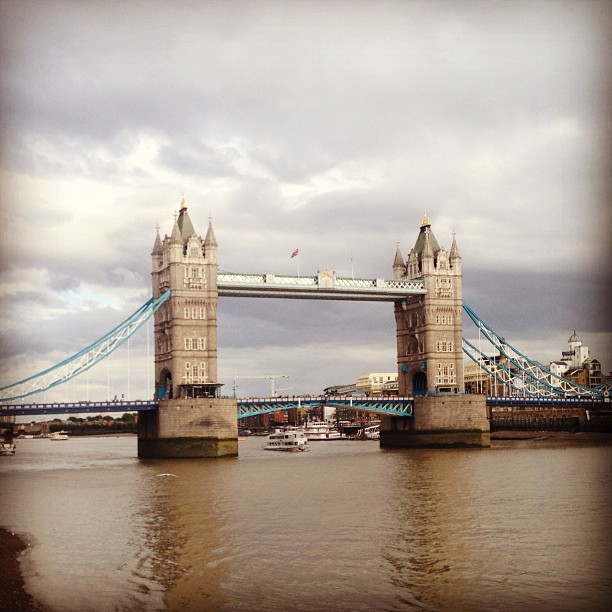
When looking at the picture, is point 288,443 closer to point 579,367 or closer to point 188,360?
point 188,360

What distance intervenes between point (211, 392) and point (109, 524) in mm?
35276

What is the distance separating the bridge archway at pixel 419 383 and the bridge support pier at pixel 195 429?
22.3 m

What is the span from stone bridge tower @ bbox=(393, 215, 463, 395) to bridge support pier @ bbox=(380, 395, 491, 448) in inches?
98.1

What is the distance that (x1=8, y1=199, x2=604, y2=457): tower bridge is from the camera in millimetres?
64938

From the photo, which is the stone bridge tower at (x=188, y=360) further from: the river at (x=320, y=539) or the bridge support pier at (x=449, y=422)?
the bridge support pier at (x=449, y=422)

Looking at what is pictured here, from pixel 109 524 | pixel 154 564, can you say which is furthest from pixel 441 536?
pixel 109 524

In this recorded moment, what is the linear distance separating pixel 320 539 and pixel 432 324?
52.6 metres

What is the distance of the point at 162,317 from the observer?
70.5 m

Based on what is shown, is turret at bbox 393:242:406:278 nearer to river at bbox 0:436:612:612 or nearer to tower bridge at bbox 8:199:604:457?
tower bridge at bbox 8:199:604:457

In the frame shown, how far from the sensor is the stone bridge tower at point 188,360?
2537 inches

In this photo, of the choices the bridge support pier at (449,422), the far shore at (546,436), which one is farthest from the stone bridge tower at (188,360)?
the far shore at (546,436)

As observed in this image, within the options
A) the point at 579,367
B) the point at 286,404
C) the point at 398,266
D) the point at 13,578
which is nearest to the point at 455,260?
the point at 398,266

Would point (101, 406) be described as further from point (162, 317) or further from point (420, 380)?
point (420, 380)

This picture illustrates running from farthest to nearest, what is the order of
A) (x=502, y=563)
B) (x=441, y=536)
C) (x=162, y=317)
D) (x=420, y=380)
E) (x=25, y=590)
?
1. (x=420, y=380)
2. (x=162, y=317)
3. (x=441, y=536)
4. (x=502, y=563)
5. (x=25, y=590)
